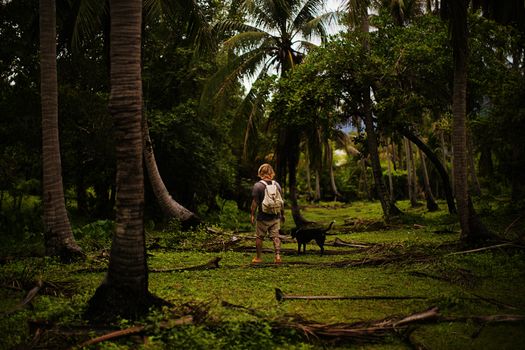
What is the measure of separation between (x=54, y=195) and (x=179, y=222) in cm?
510

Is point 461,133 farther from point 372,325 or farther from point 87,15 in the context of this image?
point 87,15

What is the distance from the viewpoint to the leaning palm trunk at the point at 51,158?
31.5 feet

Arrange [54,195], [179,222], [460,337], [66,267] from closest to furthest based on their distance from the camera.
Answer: [460,337]
[66,267]
[54,195]
[179,222]

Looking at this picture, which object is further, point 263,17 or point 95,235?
point 263,17

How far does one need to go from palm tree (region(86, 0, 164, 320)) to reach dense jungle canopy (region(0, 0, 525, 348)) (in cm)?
443

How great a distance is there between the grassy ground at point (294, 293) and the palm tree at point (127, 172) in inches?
17.1

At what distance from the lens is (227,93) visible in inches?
771

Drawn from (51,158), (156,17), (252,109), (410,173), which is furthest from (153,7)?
(410,173)

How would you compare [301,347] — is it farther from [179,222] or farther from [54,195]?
[179,222]

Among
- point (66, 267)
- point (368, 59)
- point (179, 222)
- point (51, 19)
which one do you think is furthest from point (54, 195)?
point (368, 59)

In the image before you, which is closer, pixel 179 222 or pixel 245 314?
pixel 245 314

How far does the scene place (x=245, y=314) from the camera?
529cm

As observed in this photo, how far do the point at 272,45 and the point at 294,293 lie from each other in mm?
15325

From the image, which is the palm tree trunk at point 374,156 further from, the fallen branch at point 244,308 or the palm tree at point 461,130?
the fallen branch at point 244,308
